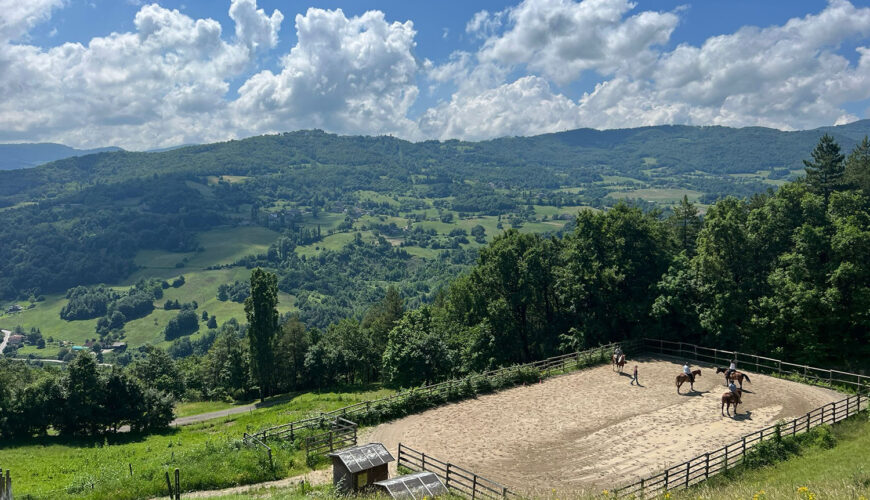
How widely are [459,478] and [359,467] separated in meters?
5.08

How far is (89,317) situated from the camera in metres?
188

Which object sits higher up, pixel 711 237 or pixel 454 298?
pixel 711 237

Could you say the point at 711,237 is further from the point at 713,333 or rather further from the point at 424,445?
the point at 424,445

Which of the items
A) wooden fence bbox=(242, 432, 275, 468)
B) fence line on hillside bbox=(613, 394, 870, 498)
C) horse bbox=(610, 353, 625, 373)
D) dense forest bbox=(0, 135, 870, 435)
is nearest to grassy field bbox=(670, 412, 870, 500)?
fence line on hillside bbox=(613, 394, 870, 498)

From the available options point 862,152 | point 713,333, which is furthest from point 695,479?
point 862,152

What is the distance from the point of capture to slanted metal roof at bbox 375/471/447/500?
1558 centimetres

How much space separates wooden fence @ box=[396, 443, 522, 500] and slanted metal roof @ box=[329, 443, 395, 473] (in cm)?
151

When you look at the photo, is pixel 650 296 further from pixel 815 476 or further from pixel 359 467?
pixel 359 467

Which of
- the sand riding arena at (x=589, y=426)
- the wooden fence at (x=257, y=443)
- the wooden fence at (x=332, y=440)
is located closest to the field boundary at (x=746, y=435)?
the sand riding arena at (x=589, y=426)

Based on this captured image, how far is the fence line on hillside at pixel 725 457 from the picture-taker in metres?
17.2

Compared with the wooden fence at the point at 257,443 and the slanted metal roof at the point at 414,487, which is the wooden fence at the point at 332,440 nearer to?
the wooden fence at the point at 257,443

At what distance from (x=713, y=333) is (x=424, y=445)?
2275 centimetres

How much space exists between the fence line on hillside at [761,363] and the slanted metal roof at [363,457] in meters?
23.9

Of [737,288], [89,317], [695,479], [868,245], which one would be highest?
[868,245]
